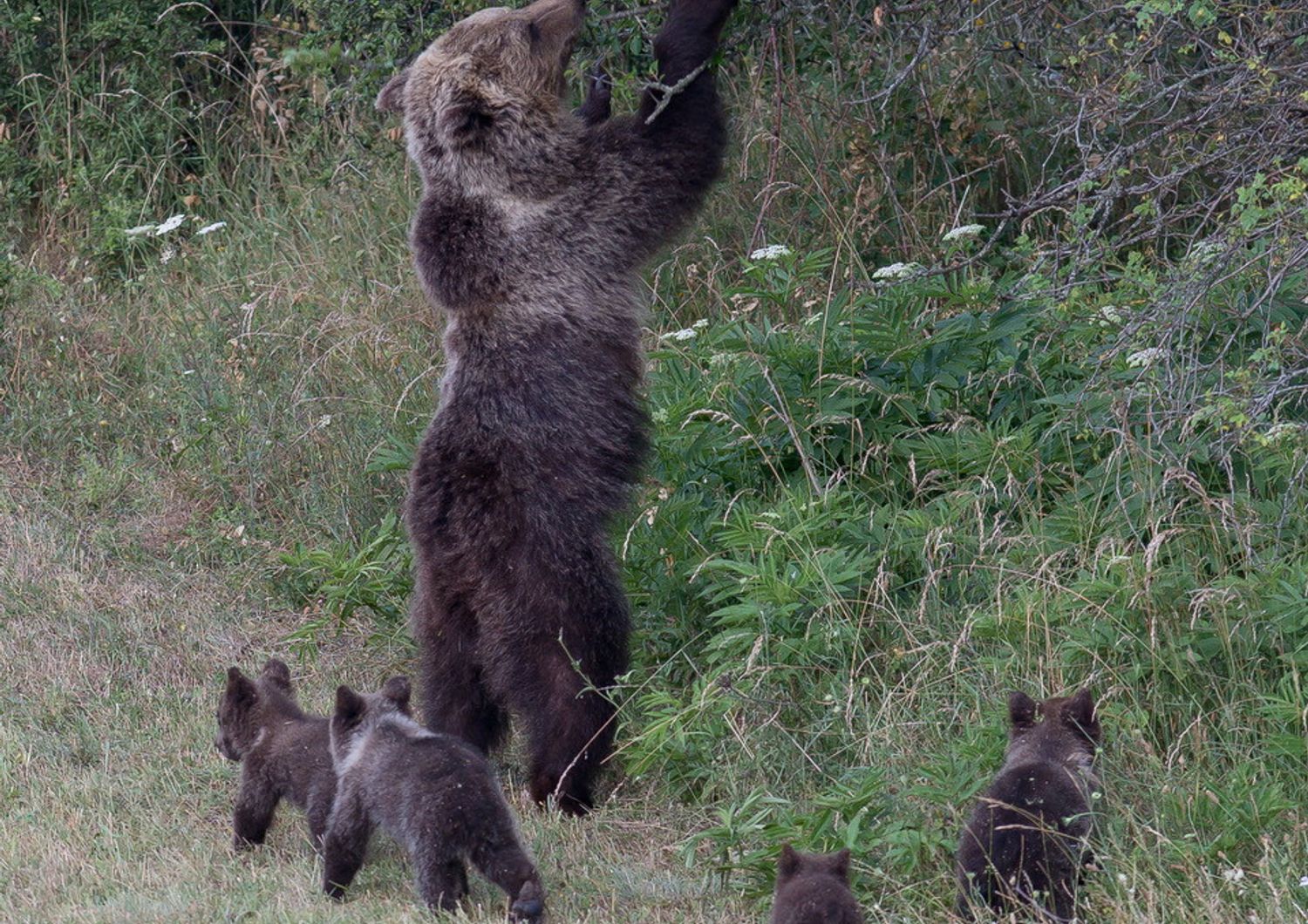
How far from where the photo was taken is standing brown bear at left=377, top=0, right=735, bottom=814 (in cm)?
568

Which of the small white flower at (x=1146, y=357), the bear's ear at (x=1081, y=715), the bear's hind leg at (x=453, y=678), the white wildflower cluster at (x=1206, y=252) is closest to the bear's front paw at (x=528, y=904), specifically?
the bear's hind leg at (x=453, y=678)

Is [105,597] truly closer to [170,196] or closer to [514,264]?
[514,264]

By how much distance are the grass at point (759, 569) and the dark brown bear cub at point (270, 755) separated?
16 cm

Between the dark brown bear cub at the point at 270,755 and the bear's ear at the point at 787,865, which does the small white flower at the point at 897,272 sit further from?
the bear's ear at the point at 787,865

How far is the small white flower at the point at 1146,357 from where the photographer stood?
5297 mm

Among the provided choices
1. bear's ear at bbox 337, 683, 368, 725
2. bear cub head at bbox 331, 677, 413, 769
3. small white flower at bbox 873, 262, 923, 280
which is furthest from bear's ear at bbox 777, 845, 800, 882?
small white flower at bbox 873, 262, 923, 280

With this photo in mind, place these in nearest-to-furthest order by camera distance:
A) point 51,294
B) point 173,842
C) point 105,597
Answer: point 173,842 → point 105,597 → point 51,294

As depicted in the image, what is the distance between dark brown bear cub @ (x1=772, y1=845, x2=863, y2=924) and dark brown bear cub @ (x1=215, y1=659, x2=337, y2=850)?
1.70 metres

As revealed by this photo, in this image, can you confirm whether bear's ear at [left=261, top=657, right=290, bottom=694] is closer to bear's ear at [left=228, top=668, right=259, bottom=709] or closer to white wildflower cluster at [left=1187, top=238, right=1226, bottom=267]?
bear's ear at [left=228, top=668, right=259, bottom=709]

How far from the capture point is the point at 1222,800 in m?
4.62

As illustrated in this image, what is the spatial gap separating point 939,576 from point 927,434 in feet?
2.85

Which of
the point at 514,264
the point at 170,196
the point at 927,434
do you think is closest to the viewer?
the point at 514,264

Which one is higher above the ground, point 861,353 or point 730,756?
point 861,353

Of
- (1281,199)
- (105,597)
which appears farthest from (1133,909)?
(105,597)
